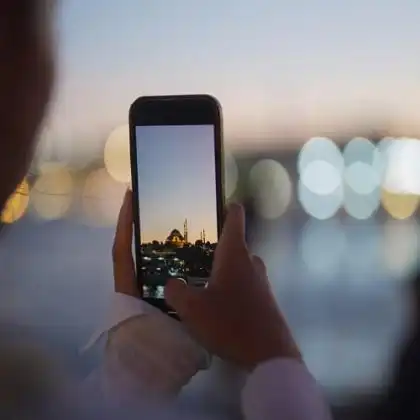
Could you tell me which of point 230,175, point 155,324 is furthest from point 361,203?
point 155,324

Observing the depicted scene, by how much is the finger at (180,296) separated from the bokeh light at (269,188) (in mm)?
104

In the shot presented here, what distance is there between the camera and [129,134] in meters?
0.90

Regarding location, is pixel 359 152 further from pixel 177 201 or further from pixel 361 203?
pixel 177 201

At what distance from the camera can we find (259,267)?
885 mm

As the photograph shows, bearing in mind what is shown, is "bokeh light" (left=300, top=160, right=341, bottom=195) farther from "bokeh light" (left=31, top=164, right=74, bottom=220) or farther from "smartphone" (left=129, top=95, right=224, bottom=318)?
"bokeh light" (left=31, top=164, right=74, bottom=220)

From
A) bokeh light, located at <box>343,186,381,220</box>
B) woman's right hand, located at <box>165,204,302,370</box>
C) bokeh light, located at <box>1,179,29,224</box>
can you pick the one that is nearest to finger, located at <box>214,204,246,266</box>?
woman's right hand, located at <box>165,204,302,370</box>

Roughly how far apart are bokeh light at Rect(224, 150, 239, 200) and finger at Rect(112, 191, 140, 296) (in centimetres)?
10

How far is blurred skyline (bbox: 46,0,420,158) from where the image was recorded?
86 centimetres

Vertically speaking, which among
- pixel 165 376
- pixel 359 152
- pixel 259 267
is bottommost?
pixel 165 376

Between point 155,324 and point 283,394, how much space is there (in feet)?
0.48

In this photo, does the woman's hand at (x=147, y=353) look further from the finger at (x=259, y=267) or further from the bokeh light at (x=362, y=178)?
the bokeh light at (x=362, y=178)

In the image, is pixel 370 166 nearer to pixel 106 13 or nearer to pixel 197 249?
pixel 197 249

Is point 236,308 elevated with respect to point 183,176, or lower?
lower

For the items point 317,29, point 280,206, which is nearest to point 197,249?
point 280,206
